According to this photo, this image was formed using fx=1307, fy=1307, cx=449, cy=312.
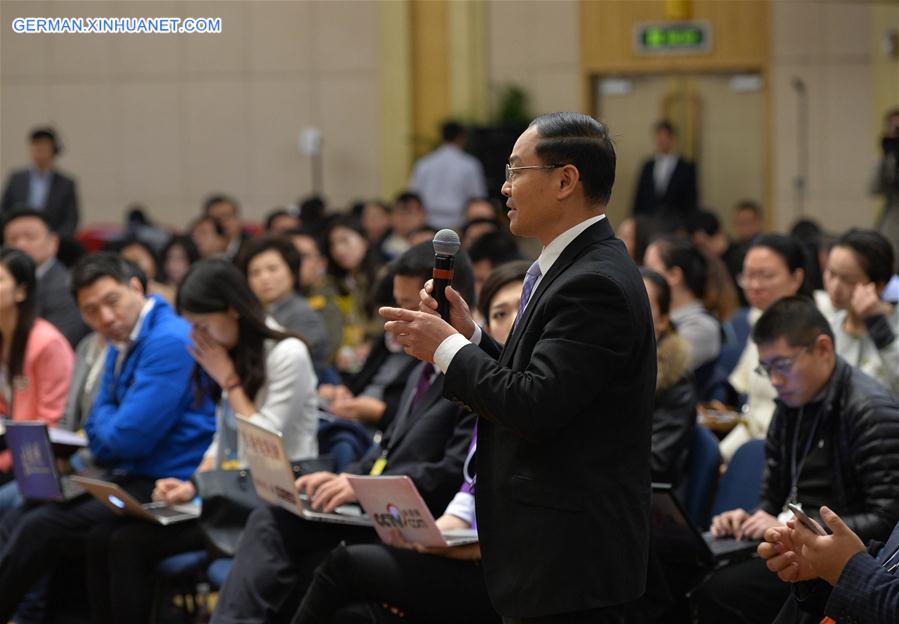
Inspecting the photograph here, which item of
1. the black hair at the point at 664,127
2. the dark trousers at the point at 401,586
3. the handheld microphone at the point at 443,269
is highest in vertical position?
the black hair at the point at 664,127

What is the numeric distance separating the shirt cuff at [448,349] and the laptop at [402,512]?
0.77m

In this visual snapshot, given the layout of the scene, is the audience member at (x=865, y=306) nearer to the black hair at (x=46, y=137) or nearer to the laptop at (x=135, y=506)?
the laptop at (x=135, y=506)

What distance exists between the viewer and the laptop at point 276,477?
353cm

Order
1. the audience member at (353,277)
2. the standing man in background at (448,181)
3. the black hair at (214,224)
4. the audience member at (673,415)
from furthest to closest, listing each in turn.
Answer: the standing man in background at (448,181), the black hair at (214,224), the audience member at (353,277), the audience member at (673,415)

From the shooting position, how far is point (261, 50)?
1178 centimetres

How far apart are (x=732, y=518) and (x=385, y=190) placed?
27.7 feet

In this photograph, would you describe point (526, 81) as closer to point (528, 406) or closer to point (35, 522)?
point (35, 522)

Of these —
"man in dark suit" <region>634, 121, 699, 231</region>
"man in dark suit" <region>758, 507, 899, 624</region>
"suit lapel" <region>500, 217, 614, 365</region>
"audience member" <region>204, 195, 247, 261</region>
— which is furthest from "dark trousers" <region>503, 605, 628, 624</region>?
"man in dark suit" <region>634, 121, 699, 231</region>

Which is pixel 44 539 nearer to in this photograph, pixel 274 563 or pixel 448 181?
pixel 274 563

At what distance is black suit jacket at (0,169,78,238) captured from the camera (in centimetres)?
966

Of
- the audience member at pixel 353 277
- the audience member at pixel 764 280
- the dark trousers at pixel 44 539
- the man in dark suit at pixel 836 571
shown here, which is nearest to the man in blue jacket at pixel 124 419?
the dark trousers at pixel 44 539

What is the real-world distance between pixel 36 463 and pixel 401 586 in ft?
5.27

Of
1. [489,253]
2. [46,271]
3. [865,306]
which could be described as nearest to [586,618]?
[865,306]

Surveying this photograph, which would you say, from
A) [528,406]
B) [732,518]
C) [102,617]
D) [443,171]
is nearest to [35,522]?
[102,617]
